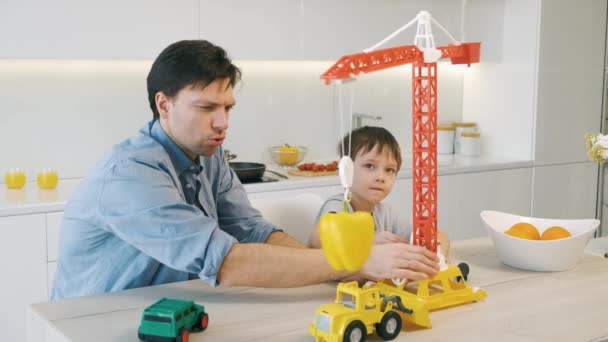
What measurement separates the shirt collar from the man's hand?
0.58 meters

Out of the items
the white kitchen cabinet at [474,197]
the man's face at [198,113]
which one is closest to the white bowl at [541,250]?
the man's face at [198,113]

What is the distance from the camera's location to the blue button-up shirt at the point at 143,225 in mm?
1752

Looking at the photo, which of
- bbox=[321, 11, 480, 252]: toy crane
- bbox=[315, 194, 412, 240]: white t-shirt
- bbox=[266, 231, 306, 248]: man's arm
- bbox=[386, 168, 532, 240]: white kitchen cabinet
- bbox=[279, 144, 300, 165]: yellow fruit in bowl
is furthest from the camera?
bbox=[386, 168, 532, 240]: white kitchen cabinet

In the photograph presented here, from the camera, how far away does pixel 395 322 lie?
1516 millimetres

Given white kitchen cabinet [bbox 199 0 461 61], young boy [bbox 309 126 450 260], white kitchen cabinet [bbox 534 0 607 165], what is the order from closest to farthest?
young boy [bbox 309 126 450 260] < white kitchen cabinet [bbox 199 0 461 61] < white kitchen cabinet [bbox 534 0 607 165]

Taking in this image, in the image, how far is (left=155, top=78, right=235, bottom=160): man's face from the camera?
1.92 meters

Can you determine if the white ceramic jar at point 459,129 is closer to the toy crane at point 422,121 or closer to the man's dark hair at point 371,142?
the man's dark hair at point 371,142

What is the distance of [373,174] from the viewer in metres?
2.28

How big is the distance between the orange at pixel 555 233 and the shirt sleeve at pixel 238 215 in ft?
2.37

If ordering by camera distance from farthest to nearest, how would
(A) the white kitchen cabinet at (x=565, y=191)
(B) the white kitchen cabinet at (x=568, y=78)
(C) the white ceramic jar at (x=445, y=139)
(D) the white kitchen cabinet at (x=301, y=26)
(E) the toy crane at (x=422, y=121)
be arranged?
(C) the white ceramic jar at (x=445, y=139)
(A) the white kitchen cabinet at (x=565, y=191)
(B) the white kitchen cabinet at (x=568, y=78)
(D) the white kitchen cabinet at (x=301, y=26)
(E) the toy crane at (x=422, y=121)

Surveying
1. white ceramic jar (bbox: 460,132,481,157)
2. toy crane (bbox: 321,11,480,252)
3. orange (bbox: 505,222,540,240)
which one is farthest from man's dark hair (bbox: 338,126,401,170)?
white ceramic jar (bbox: 460,132,481,157)

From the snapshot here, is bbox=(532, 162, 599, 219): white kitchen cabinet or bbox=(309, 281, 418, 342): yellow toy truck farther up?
bbox=(309, 281, 418, 342): yellow toy truck

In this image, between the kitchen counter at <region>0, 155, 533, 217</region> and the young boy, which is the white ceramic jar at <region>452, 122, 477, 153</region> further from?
the young boy

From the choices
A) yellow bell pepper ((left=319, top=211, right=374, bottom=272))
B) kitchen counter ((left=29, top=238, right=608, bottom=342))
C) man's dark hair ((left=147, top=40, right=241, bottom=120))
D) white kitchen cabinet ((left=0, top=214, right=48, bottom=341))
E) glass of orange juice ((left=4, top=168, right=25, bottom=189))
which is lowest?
white kitchen cabinet ((left=0, top=214, right=48, bottom=341))
